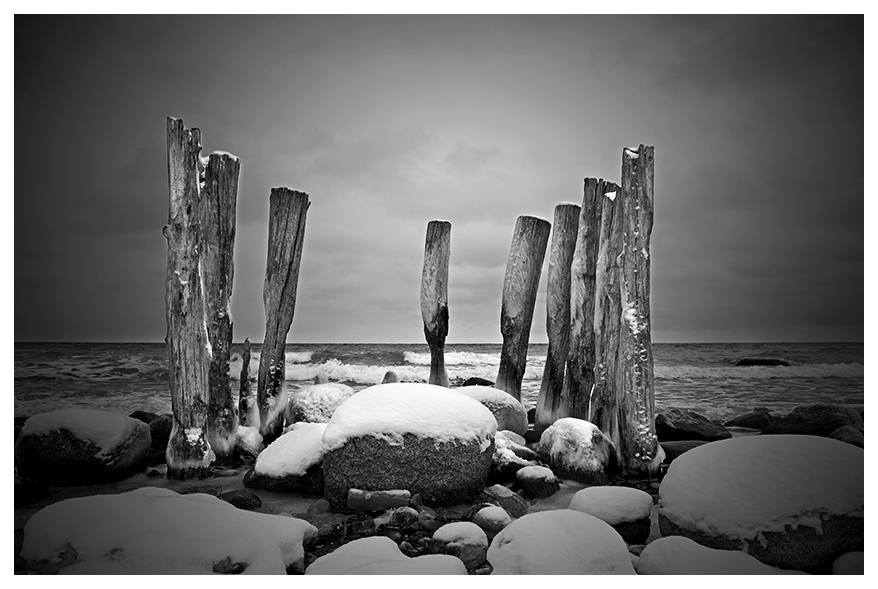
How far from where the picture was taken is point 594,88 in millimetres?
4074

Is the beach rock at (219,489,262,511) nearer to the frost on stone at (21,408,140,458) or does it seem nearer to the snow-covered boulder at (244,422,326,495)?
the snow-covered boulder at (244,422,326,495)

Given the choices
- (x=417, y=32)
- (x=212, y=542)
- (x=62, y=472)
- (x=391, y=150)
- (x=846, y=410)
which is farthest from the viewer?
(x=846, y=410)

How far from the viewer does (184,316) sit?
5.56 metres

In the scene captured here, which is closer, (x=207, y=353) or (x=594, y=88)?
(x=594, y=88)

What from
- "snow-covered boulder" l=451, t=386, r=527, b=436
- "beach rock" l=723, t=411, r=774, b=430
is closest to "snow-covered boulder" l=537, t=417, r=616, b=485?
"snow-covered boulder" l=451, t=386, r=527, b=436

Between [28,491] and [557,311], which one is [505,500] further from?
[28,491]

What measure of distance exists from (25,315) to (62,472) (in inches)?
118

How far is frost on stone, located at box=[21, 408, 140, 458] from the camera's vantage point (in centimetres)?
567

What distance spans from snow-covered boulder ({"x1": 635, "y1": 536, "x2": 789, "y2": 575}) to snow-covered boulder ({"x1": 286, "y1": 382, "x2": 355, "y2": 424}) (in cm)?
581

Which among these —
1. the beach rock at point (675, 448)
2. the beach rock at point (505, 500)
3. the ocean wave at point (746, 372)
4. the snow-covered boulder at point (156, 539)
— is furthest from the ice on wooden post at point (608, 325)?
the ocean wave at point (746, 372)

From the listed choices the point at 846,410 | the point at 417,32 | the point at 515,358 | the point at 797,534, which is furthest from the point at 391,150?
the point at 846,410

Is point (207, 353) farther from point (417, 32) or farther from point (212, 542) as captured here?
point (417, 32)

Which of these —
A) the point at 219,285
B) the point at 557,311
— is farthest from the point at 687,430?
the point at 219,285

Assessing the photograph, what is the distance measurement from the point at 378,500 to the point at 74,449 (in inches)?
139
